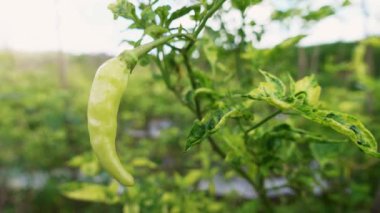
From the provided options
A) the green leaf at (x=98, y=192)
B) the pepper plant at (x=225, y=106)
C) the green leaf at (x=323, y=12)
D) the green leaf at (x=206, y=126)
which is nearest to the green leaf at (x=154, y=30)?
the pepper plant at (x=225, y=106)

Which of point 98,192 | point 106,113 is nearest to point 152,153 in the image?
point 98,192

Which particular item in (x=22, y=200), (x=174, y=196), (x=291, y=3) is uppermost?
(x=291, y=3)

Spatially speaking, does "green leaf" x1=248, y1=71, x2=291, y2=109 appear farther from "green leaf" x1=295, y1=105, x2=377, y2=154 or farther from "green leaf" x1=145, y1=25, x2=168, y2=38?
"green leaf" x1=145, y1=25, x2=168, y2=38

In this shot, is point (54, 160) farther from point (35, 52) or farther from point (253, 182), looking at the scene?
point (35, 52)

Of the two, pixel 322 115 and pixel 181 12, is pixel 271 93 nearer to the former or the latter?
pixel 322 115

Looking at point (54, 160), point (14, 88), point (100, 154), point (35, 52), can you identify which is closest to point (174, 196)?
point (100, 154)

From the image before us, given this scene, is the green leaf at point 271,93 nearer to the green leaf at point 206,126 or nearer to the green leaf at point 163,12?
the green leaf at point 206,126

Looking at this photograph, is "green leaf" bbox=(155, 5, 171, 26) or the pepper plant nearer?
the pepper plant

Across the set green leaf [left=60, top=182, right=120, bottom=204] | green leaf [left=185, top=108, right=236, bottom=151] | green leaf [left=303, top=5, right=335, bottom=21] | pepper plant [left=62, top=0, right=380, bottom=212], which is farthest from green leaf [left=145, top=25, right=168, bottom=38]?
green leaf [left=60, top=182, right=120, bottom=204]
